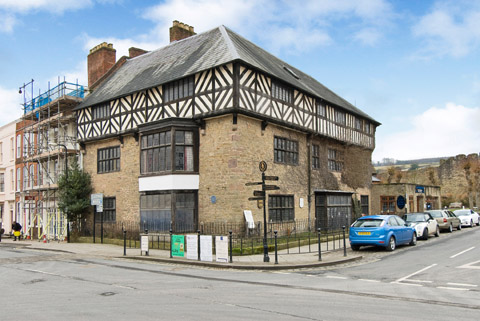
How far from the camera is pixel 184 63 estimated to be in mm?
23500

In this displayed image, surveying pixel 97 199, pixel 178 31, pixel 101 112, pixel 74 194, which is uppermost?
pixel 178 31

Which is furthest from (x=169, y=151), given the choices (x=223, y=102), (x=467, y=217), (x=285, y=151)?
(x=467, y=217)

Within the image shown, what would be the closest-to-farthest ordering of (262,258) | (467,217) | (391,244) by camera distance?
1. (262,258)
2. (391,244)
3. (467,217)

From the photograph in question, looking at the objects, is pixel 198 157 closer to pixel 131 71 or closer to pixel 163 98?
pixel 163 98

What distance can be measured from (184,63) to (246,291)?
663 inches

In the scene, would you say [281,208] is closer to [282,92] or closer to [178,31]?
[282,92]

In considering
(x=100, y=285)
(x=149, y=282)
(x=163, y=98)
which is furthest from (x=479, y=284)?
(x=163, y=98)

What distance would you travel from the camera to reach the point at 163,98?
75.7 ft

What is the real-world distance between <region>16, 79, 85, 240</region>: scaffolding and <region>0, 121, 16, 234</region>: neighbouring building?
10.9 feet

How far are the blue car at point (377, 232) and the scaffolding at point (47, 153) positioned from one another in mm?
19809

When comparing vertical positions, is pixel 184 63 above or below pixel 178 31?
below

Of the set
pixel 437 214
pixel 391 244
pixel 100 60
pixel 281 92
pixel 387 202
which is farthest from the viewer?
pixel 387 202

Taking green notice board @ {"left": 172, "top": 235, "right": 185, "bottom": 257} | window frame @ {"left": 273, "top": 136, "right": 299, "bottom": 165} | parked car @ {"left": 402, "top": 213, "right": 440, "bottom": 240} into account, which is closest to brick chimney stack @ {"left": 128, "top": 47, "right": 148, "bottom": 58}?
window frame @ {"left": 273, "top": 136, "right": 299, "bottom": 165}

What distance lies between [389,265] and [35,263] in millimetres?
13468
